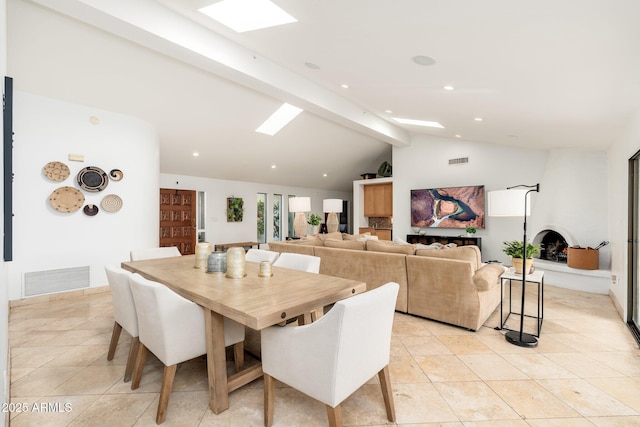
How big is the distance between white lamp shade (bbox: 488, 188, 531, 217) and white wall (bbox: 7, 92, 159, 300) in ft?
16.0

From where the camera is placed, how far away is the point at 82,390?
2039 millimetres

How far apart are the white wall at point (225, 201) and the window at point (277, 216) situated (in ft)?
0.41

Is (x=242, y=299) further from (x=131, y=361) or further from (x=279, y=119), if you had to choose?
(x=279, y=119)

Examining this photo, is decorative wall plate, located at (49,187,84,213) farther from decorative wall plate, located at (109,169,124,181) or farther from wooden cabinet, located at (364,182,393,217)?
wooden cabinet, located at (364,182,393,217)

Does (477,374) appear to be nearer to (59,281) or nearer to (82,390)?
(82,390)

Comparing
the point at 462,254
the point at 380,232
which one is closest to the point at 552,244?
the point at 462,254

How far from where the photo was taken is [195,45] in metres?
3.18

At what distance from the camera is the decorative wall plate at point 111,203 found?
4406mm

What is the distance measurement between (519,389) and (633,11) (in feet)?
7.49

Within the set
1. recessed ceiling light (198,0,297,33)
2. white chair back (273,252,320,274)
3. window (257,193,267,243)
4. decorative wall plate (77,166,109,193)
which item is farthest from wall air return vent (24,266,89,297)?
window (257,193,267,243)

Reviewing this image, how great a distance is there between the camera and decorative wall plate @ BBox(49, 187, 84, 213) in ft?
13.1

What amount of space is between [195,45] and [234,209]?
570 centimetres

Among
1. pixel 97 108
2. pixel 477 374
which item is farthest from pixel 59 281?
pixel 477 374

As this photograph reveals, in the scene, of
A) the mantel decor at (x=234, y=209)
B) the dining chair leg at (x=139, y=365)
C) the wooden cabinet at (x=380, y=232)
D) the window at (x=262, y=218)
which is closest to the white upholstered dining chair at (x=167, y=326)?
the dining chair leg at (x=139, y=365)
